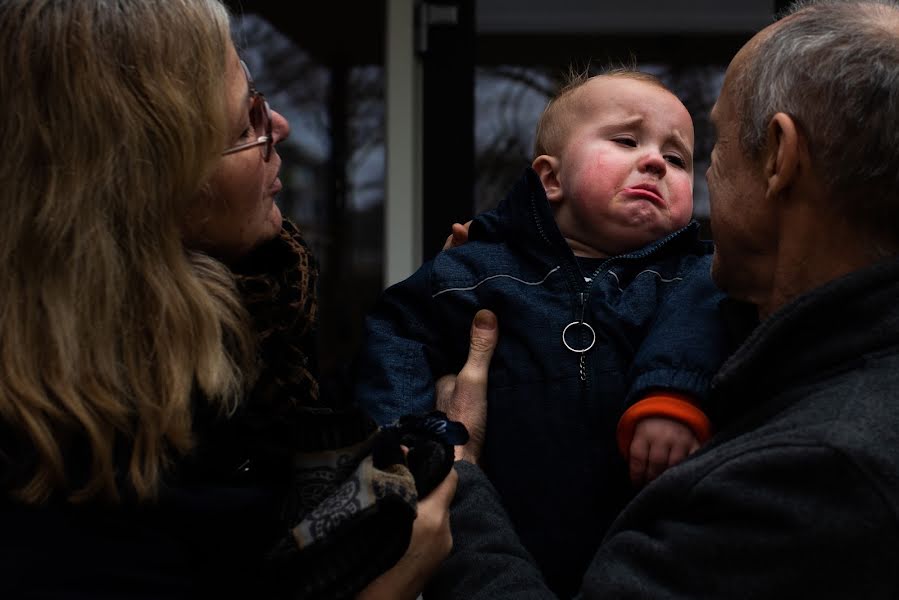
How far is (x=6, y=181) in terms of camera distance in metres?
1.17

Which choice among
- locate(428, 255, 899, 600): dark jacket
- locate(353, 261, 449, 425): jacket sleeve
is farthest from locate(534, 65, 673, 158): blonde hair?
locate(428, 255, 899, 600): dark jacket

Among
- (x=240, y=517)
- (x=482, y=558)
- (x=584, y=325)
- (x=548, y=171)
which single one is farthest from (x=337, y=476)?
(x=548, y=171)

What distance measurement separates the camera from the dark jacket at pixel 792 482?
1.05m

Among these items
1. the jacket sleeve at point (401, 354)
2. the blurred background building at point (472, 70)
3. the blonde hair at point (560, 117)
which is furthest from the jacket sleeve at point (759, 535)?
the blurred background building at point (472, 70)

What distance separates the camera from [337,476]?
1289 mm

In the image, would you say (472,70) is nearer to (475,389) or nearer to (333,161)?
(333,161)

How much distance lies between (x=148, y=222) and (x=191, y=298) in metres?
Result: 0.11

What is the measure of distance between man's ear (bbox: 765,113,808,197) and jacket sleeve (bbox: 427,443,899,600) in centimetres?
34

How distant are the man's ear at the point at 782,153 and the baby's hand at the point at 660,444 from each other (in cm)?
35

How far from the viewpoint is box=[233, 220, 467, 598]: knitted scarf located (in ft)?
4.04

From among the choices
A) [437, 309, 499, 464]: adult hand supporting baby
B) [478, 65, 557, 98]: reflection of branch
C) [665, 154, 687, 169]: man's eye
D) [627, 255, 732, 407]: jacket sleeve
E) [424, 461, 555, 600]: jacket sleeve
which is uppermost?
[665, 154, 687, 169]: man's eye

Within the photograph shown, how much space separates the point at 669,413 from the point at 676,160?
60 centimetres

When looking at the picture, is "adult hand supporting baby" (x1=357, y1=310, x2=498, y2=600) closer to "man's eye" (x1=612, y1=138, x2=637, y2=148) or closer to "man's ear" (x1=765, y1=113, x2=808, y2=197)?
"man's eye" (x1=612, y1=138, x2=637, y2=148)

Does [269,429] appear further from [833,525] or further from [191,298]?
[833,525]
